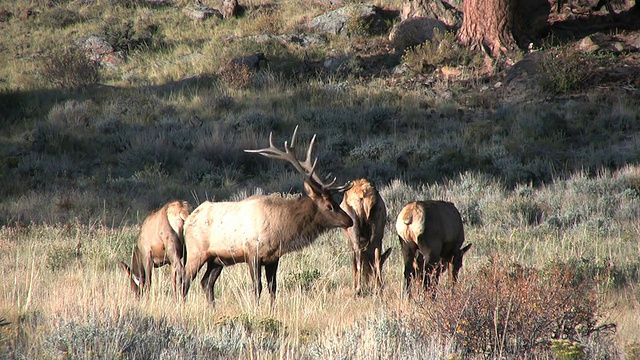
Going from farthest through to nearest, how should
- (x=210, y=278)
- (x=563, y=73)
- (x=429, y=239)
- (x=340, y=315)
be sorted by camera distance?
(x=563, y=73) → (x=210, y=278) → (x=429, y=239) → (x=340, y=315)

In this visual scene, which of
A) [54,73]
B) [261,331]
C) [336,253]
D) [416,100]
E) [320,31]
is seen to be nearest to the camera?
[261,331]

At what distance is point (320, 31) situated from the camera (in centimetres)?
2627

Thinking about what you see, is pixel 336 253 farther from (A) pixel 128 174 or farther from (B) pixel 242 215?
(A) pixel 128 174

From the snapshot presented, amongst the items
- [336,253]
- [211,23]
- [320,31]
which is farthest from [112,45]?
[336,253]

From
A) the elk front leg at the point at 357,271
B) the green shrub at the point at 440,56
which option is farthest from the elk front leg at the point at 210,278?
the green shrub at the point at 440,56

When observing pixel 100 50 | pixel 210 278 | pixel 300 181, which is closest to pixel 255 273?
pixel 210 278

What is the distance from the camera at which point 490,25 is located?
→ 21.2 meters

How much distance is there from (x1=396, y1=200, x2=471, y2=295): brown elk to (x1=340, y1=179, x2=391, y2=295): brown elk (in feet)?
1.73

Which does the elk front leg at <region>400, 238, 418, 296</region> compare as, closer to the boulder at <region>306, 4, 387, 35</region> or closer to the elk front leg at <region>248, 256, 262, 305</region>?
the elk front leg at <region>248, 256, 262, 305</region>

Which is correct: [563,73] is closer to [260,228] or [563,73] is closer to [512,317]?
[260,228]

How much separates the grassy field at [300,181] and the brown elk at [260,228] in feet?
1.19

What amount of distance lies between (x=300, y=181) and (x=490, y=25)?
10.3 m

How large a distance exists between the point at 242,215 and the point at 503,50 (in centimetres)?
1621

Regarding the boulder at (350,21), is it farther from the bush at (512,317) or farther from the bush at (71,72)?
the bush at (512,317)
